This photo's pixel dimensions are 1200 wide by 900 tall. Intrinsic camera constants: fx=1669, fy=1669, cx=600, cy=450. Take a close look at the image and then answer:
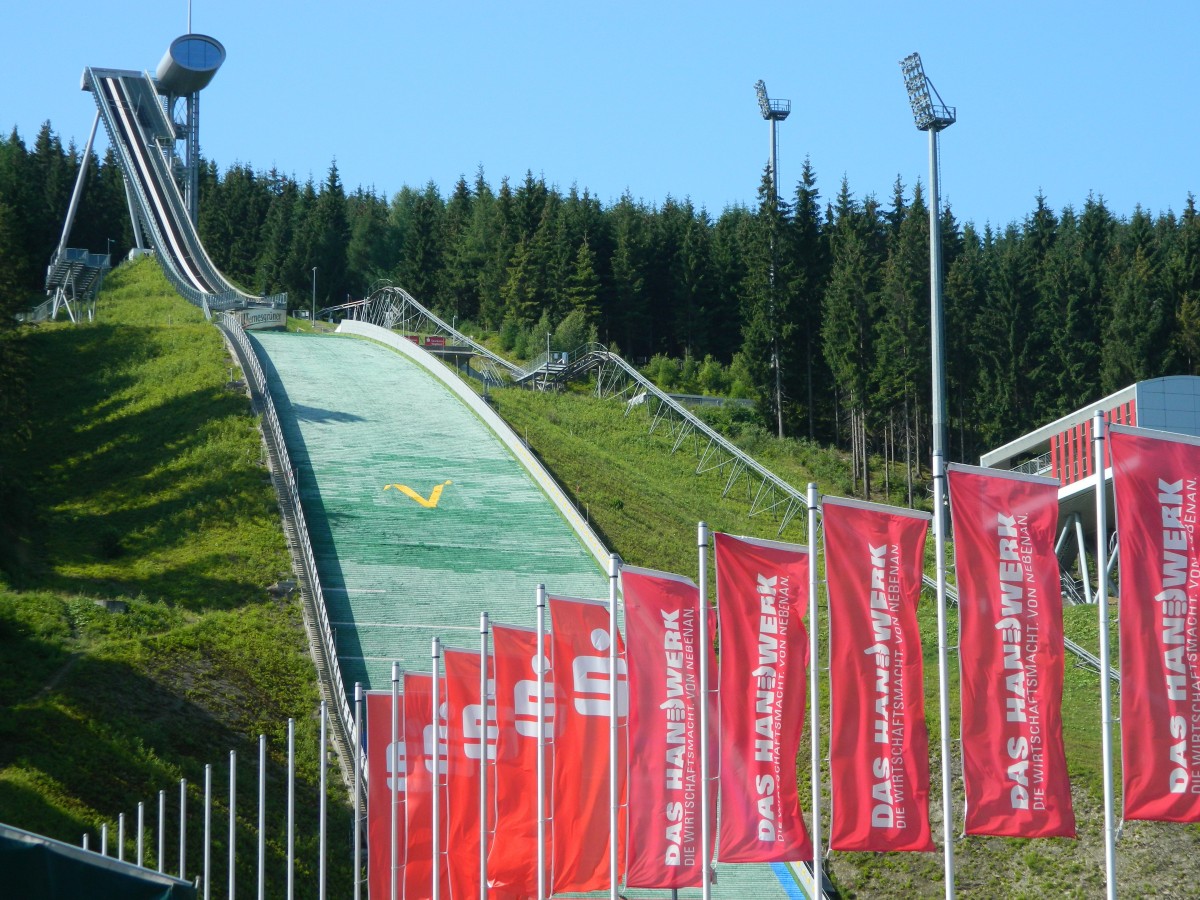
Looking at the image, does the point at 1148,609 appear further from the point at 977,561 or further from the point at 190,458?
the point at 190,458

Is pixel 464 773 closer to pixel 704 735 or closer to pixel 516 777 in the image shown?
pixel 516 777

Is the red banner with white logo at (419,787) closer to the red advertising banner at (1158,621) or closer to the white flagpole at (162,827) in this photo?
the white flagpole at (162,827)

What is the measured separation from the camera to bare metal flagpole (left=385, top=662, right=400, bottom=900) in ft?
66.0

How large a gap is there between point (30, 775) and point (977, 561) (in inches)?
649

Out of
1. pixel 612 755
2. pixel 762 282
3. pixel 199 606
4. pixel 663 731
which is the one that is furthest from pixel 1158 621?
pixel 762 282

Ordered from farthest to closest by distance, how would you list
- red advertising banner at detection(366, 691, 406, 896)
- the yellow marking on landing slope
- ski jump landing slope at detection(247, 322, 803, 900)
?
the yellow marking on landing slope, ski jump landing slope at detection(247, 322, 803, 900), red advertising banner at detection(366, 691, 406, 896)

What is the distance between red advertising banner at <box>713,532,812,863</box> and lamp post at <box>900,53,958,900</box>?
136 cm

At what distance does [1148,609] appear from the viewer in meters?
12.9

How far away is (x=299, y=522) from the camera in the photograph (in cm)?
3600

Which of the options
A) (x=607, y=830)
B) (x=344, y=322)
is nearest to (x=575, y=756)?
(x=607, y=830)

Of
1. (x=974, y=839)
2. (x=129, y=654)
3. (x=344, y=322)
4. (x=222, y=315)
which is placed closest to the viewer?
(x=974, y=839)

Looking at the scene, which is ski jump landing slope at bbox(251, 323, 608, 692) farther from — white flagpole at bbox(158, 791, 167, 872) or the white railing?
white flagpole at bbox(158, 791, 167, 872)

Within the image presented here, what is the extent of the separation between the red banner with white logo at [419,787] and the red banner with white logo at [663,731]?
502 cm

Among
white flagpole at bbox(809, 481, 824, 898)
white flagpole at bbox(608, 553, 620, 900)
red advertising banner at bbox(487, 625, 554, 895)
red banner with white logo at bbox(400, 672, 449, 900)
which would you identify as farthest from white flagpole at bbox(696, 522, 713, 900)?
red banner with white logo at bbox(400, 672, 449, 900)
